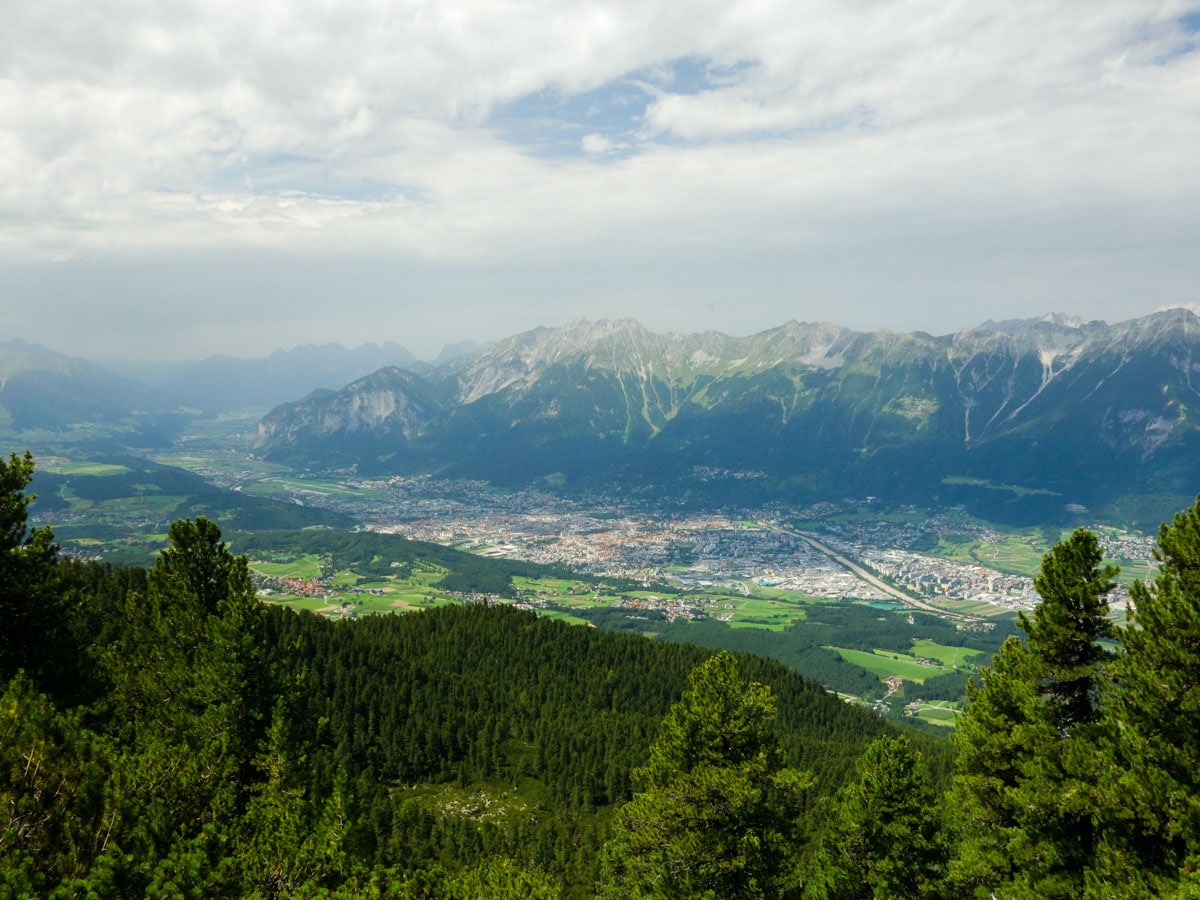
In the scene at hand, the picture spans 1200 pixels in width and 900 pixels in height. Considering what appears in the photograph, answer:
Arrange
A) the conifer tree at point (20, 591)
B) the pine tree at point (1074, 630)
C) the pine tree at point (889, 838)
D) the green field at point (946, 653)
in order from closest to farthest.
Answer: the pine tree at point (1074, 630) → the pine tree at point (889, 838) → the conifer tree at point (20, 591) → the green field at point (946, 653)

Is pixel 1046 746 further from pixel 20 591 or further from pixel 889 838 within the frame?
pixel 20 591

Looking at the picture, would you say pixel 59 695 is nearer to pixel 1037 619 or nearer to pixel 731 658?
pixel 731 658

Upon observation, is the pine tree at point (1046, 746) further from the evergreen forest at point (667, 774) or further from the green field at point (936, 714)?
the green field at point (936, 714)

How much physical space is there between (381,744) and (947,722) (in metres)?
113

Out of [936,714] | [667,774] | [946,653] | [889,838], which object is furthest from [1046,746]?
[946,653]

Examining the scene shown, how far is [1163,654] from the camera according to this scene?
60.8 feet

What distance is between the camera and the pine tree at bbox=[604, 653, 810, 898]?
22312 millimetres

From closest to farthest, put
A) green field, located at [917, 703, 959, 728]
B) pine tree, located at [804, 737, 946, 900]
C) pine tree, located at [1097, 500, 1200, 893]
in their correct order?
pine tree, located at [1097, 500, 1200, 893] < pine tree, located at [804, 737, 946, 900] < green field, located at [917, 703, 959, 728]

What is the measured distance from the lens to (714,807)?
74.3 ft

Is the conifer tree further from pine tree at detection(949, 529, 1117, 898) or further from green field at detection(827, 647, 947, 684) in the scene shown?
green field at detection(827, 647, 947, 684)

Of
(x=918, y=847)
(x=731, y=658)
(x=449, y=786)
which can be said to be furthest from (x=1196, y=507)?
(x=449, y=786)

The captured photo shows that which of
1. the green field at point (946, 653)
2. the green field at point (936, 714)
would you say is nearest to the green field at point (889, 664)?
the green field at point (946, 653)

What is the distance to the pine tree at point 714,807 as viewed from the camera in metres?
22.3

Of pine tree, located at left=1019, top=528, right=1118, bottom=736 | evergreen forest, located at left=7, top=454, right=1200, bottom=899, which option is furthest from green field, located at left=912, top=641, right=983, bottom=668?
pine tree, located at left=1019, top=528, right=1118, bottom=736
